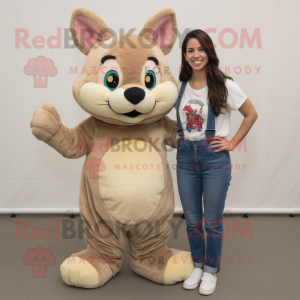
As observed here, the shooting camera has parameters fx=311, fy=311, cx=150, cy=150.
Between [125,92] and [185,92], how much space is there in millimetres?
359

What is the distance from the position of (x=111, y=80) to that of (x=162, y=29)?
0.42m

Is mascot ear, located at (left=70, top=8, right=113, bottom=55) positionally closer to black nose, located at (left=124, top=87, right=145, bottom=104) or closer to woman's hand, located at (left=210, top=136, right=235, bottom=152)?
black nose, located at (left=124, top=87, right=145, bottom=104)

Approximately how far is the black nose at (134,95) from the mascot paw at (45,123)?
0.37 metres

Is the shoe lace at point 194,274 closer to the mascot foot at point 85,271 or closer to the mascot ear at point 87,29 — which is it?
the mascot foot at point 85,271

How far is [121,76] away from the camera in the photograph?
1445 millimetres

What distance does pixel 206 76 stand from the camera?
153 cm

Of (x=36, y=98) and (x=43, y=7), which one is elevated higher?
(x=43, y=7)

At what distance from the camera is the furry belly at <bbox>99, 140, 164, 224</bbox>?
4.85ft

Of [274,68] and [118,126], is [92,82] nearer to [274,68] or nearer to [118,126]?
[118,126]

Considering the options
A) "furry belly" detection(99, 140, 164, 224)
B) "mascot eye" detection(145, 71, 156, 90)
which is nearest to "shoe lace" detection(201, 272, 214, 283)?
"furry belly" detection(99, 140, 164, 224)

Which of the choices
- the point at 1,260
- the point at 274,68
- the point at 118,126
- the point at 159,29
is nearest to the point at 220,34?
the point at 274,68

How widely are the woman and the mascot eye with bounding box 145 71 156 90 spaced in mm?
165

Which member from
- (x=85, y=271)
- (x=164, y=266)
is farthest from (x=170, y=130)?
(x=85, y=271)

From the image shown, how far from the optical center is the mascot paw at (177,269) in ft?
5.27
